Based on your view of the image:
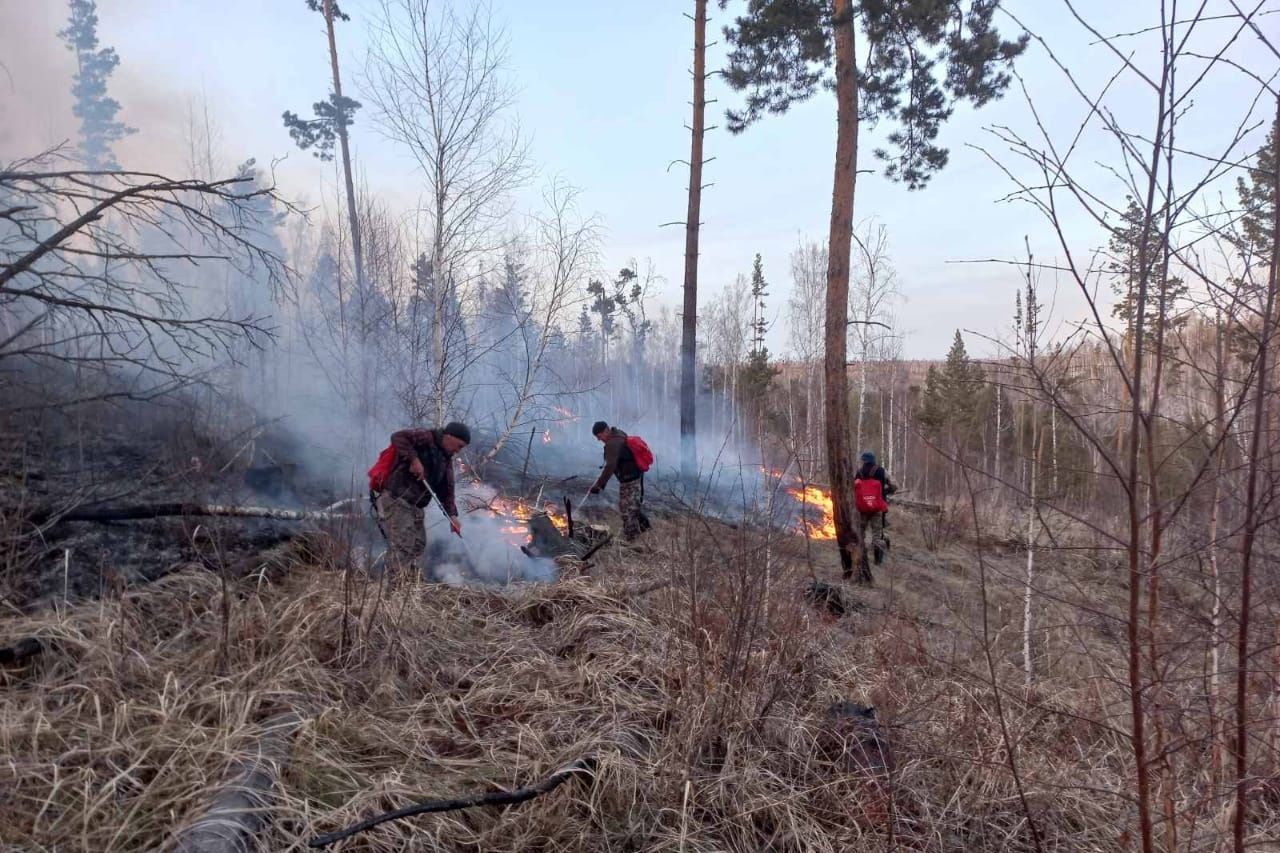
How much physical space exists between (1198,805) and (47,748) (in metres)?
4.21

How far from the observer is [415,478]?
267 inches

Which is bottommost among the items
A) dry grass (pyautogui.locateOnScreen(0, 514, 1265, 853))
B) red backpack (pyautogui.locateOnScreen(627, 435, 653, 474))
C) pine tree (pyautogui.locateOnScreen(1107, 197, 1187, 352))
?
dry grass (pyautogui.locateOnScreen(0, 514, 1265, 853))

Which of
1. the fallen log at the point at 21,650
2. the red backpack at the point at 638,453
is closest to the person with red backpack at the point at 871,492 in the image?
the red backpack at the point at 638,453

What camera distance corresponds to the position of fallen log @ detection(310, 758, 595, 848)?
2611 mm

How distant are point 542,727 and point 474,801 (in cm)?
89

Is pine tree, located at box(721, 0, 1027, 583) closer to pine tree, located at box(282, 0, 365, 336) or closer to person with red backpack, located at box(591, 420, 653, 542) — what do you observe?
person with red backpack, located at box(591, 420, 653, 542)

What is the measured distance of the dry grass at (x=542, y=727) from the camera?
2889mm

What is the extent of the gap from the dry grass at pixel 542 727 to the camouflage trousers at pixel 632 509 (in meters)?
4.62

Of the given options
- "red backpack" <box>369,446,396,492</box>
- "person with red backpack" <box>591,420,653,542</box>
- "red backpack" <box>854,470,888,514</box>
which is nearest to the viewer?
"red backpack" <box>369,446,396,492</box>

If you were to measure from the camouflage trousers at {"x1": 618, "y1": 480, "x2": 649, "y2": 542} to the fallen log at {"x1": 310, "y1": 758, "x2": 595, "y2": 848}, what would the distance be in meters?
6.12

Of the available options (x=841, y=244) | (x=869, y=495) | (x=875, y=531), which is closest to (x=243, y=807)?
(x=841, y=244)

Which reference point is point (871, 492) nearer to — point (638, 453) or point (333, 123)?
point (638, 453)

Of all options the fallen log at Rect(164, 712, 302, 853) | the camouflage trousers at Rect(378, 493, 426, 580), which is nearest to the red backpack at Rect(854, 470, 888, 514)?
the camouflage trousers at Rect(378, 493, 426, 580)

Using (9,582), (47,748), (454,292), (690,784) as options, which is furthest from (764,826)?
(454,292)
